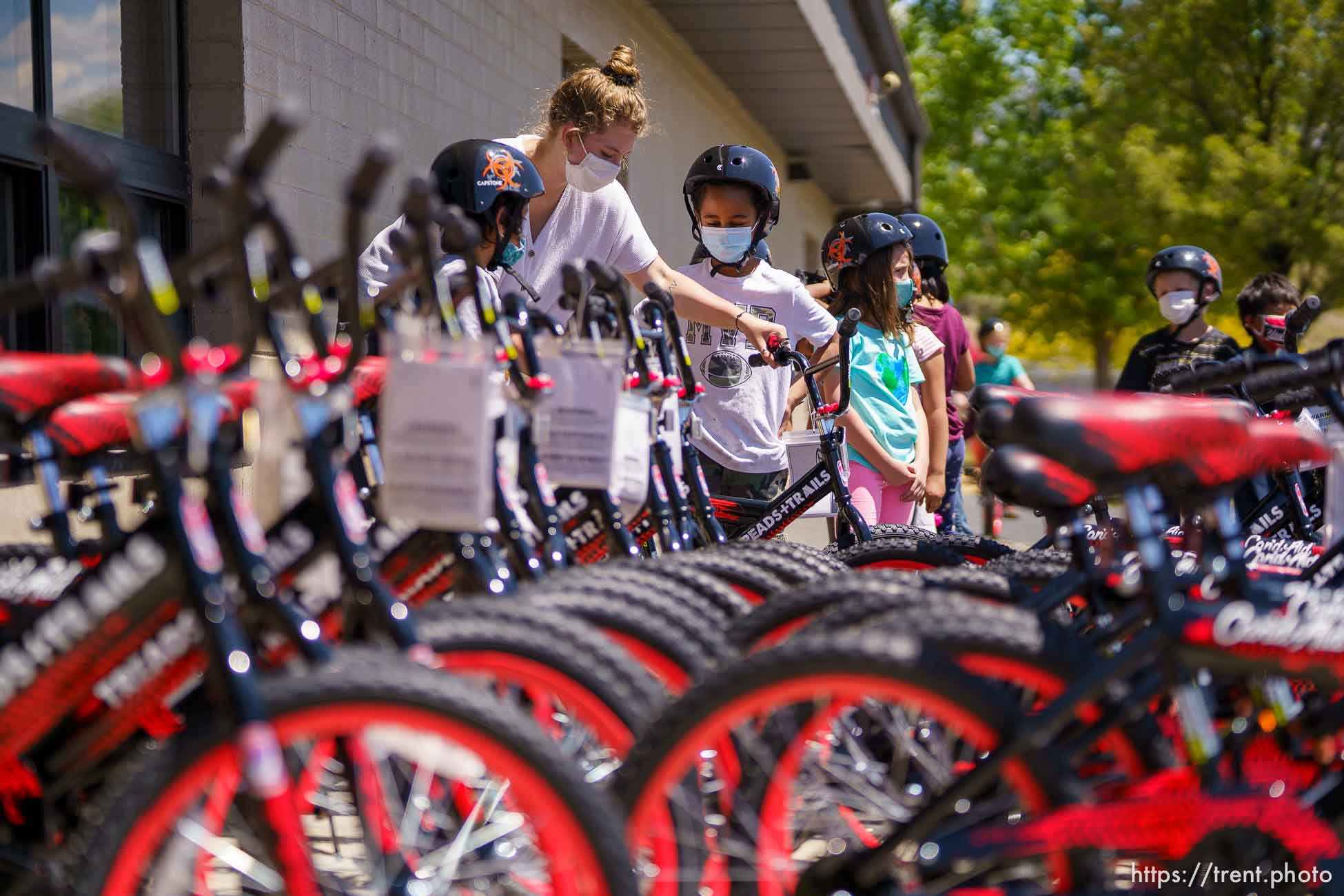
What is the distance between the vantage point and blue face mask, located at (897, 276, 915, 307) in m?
6.04

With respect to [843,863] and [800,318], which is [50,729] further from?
[800,318]

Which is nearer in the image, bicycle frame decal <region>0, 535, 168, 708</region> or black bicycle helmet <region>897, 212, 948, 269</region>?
bicycle frame decal <region>0, 535, 168, 708</region>

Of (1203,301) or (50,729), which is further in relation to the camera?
(1203,301)

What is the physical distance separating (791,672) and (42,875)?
1381mm

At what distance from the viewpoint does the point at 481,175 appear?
3.92 metres

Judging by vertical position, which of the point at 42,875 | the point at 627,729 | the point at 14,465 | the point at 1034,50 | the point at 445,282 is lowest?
the point at 42,875

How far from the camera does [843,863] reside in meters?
2.46

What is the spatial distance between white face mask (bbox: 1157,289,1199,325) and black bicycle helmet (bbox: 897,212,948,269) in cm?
119

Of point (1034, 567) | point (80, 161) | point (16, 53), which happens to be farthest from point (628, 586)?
point (16, 53)

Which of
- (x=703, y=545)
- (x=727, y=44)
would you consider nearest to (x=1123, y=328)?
(x=727, y=44)

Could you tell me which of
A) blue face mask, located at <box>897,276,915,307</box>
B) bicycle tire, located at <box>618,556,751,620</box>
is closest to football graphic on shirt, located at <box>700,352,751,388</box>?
blue face mask, located at <box>897,276,915,307</box>

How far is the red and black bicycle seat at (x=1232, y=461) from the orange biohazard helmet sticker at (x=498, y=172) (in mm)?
2013

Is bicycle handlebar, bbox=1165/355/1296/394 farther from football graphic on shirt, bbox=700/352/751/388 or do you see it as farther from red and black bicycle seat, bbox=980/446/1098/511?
football graphic on shirt, bbox=700/352/751/388

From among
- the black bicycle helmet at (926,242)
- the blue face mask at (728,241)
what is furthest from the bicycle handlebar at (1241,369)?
the black bicycle helmet at (926,242)
